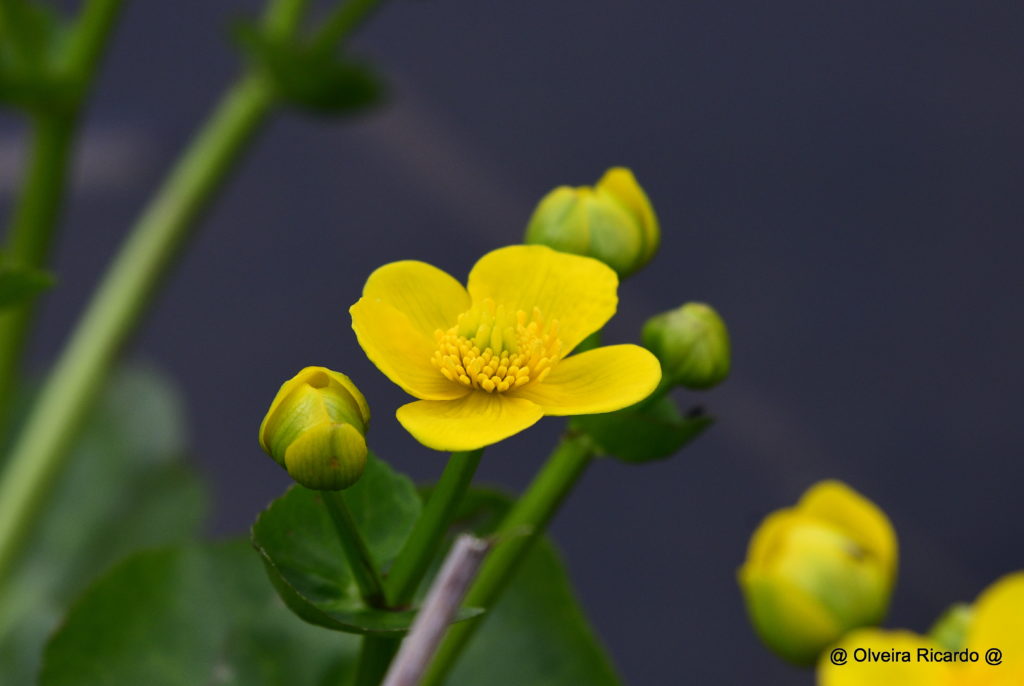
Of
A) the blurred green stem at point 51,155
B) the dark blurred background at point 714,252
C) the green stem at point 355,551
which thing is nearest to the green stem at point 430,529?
the green stem at point 355,551

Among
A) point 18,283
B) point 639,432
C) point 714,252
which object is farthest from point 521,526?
point 714,252

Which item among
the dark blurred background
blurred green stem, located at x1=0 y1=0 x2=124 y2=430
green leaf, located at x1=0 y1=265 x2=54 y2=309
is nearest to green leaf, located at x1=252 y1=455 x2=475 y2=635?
green leaf, located at x1=0 y1=265 x2=54 y2=309

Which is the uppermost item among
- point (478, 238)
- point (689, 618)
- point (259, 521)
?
point (259, 521)

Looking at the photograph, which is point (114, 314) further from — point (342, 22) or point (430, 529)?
point (430, 529)

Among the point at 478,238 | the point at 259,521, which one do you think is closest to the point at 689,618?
the point at 478,238

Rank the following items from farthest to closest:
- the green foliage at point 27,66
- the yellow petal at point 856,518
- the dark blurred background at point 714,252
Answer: the dark blurred background at point 714,252 → the green foliage at point 27,66 → the yellow petal at point 856,518

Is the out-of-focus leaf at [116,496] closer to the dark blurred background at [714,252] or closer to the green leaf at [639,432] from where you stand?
the dark blurred background at [714,252]

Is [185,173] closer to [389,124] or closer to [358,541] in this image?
[358,541]

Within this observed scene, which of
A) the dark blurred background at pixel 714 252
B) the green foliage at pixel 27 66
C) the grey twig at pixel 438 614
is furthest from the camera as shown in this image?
the dark blurred background at pixel 714 252
